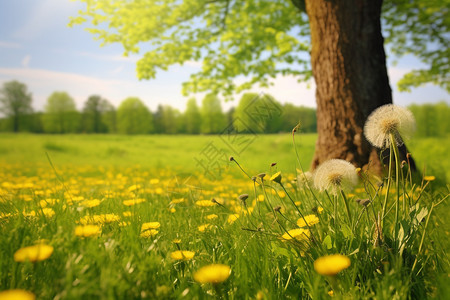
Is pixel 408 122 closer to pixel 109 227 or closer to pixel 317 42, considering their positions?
pixel 109 227

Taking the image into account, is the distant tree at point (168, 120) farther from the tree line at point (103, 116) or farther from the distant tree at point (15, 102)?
the distant tree at point (15, 102)

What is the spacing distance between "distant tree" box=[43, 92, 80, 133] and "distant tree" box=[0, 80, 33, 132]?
5444 millimetres

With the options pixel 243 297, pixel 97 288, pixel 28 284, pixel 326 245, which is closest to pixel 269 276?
pixel 243 297

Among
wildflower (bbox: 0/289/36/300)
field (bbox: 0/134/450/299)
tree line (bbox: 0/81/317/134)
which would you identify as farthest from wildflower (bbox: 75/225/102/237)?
tree line (bbox: 0/81/317/134)

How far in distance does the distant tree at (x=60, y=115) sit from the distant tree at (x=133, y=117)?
7.99m

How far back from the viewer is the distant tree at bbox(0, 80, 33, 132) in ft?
162

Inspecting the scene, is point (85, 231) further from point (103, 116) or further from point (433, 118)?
point (103, 116)

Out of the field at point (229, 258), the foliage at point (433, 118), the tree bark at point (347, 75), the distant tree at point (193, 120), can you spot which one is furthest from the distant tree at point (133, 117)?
the field at point (229, 258)

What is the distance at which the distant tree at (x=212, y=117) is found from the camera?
2436 inches

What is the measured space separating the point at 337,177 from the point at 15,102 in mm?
61052

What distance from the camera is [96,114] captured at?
200 ft

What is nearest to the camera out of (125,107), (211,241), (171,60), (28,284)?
(28,284)

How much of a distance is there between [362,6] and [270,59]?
6.14 metres

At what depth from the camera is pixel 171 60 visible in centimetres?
929
